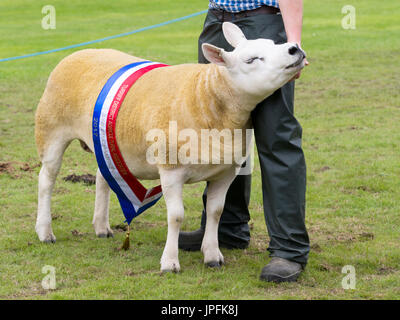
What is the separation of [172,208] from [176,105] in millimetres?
720

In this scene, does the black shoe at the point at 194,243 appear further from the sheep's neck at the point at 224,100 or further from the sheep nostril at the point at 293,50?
the sheep nostril at the point at 293,50

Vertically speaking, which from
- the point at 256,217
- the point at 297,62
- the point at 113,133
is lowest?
the point at 256,217

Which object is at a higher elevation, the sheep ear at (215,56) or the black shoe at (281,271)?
the sheep ear at (215,56)

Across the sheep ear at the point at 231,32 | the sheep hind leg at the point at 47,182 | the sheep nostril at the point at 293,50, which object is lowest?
the sheep hind leg at the point at 47,182

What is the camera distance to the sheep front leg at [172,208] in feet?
15.8

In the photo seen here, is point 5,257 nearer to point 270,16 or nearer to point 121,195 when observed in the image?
point 121,195

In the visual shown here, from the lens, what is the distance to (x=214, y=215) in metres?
5.15

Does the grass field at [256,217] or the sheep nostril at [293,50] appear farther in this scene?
the grass field at [256,217]

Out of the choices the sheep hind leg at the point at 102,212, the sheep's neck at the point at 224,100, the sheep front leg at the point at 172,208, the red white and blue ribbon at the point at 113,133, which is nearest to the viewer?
the sheep's neck at the point at 224,100

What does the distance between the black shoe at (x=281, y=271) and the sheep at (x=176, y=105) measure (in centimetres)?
49

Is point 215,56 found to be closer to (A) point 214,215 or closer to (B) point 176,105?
(B) point 176,105

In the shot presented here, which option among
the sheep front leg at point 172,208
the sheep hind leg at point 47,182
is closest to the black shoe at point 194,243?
the sheep front leg at point 172,208

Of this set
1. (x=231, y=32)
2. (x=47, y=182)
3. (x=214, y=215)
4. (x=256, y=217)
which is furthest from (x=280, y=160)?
(x=47, y=182)

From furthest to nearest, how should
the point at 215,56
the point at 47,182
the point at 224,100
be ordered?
1. the point at 47,182
2. the point at 224,100
3. the point at 215,56
